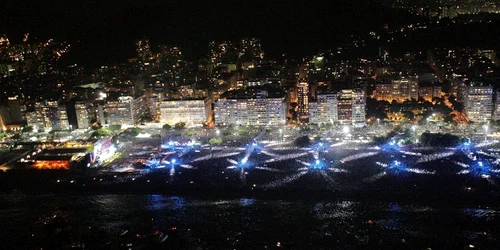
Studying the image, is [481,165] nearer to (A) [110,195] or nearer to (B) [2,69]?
(A) [110,195]

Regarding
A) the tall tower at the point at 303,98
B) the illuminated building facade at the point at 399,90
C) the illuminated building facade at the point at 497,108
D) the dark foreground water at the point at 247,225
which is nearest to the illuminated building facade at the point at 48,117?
the dark foreground water at the point at 247,225

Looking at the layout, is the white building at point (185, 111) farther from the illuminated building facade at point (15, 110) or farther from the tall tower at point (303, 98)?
the illuminated building facade at point (15, 110)

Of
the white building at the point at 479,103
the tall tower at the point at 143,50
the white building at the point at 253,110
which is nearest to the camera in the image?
the white building at the point at 479,103

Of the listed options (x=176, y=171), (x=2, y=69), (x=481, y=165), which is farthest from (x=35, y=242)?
(x=2, y=69)

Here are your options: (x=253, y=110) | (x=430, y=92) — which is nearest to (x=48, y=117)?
(x=253, y=110)

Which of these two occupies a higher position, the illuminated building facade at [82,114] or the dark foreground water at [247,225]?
the illuminated building facade at [82,114]

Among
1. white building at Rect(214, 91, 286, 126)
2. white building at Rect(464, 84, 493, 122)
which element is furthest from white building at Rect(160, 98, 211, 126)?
white building at Rect(464, 84, 493, 122)
